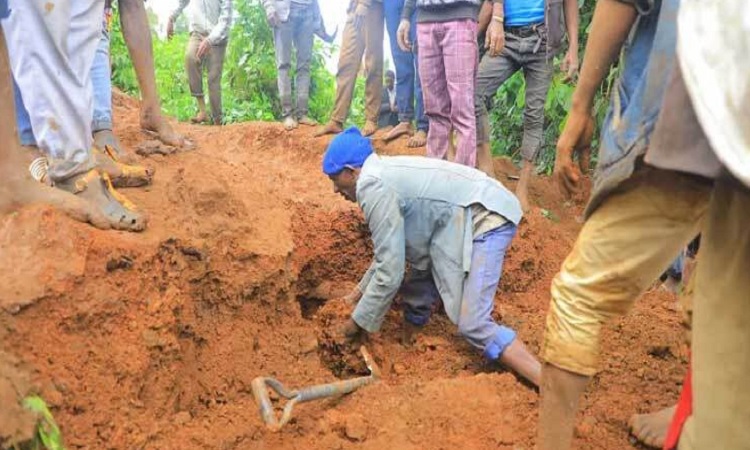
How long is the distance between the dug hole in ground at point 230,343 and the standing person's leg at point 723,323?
1.15m

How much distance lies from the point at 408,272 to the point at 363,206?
68 centimetres

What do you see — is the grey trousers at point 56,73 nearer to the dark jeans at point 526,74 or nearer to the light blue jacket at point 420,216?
the light blue jacket at point 420,216

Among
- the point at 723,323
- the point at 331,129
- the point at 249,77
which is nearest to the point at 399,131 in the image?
the point at 331,129

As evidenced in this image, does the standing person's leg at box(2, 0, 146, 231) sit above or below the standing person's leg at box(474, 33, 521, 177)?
above

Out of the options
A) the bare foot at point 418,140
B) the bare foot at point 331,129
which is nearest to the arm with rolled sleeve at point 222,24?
the bare foot at point 331,129

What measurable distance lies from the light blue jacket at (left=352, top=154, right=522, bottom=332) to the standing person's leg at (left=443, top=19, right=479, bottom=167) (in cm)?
112

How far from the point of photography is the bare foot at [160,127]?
3914mm

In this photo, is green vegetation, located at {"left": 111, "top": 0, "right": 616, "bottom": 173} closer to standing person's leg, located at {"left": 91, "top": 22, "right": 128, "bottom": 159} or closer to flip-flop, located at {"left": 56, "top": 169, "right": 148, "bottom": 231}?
standing person's leg, located at {"left": 91, "top": 22, "right": 128, "bottom": 159}

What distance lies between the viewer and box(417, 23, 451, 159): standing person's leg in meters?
4.52

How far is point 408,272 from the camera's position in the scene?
152 inches

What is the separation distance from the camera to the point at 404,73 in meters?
5.99

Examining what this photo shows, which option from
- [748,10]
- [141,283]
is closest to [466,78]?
[141,283]

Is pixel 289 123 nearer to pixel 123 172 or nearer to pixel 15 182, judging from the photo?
pixel 123 172

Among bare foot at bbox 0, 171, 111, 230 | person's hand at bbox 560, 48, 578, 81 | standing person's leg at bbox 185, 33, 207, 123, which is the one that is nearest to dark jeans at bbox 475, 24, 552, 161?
person's hand at bbox 560, 48, 578, 81
